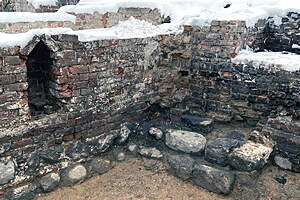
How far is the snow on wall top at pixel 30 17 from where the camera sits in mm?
3318

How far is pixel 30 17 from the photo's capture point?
138 inches

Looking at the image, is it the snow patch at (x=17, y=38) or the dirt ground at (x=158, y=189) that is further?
the dirt ground at (x=158, y=189)

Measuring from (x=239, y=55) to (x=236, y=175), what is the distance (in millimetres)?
1793

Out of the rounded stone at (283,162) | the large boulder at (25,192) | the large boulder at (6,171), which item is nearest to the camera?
the large boulder at (6,171)

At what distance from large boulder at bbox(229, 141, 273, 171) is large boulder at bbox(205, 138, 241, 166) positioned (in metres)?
0.08

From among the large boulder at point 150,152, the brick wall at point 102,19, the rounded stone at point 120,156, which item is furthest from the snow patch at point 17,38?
the large boulder at point 150,152

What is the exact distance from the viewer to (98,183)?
→ 11.6 ft

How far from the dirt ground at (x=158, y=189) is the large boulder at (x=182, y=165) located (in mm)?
87

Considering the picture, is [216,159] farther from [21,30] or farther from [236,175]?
[21,30]

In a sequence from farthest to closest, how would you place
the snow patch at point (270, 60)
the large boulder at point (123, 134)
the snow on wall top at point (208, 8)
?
the snow on wall top at point (208, 8) < the large boulder at point (123, 134) < the snow patch at point (270, 60)

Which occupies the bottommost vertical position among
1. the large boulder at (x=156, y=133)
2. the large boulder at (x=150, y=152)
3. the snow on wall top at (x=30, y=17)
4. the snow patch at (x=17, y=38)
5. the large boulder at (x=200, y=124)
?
the large boulder at (x=150, y=152)

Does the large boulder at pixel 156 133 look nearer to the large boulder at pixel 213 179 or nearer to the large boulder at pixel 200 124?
the large boulder at pixel 200 124

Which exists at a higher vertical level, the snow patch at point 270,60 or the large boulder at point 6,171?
the snow patch at point 270,60

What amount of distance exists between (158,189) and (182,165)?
0.44 metres
